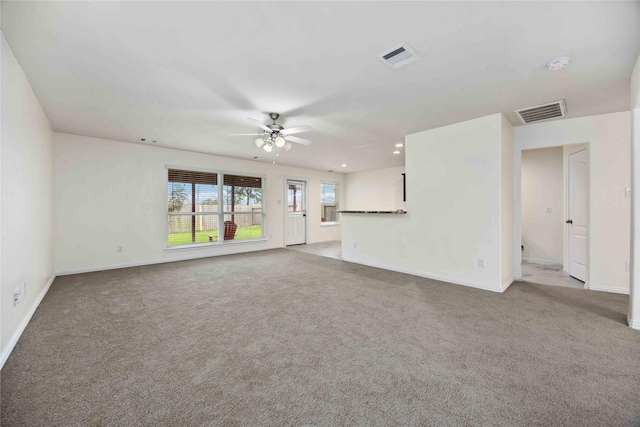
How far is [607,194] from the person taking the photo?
339 centimetres

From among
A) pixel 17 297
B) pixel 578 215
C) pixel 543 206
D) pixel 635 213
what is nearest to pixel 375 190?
pixel 543 206

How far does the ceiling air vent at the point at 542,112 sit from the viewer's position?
3.09 metres

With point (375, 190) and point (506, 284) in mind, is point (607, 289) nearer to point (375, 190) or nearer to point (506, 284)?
point (506, 284)

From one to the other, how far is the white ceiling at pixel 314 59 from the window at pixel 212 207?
2.15 metres

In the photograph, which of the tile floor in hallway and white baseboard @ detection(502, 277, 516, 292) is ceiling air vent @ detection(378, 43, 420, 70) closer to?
white baseboard @ detection(502, 277, 516, 292)

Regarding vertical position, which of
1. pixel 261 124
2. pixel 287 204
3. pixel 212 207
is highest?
pixel 261 124

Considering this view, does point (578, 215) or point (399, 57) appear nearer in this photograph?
point (399, 57)

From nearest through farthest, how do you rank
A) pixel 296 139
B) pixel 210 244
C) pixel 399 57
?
pixel 399 57 → pixel 296 139 → pixel 210 244

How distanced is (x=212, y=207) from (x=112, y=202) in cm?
188

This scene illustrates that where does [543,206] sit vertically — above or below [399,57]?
below

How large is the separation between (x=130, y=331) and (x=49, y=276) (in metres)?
2.70

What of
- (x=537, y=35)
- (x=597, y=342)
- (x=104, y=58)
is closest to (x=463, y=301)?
(x=597, y=342)

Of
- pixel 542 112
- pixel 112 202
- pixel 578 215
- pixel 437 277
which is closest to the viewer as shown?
pixel 542 112

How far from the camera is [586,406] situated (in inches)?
55.7
